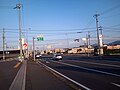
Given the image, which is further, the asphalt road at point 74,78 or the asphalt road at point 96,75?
the asphalt road at point 74,78


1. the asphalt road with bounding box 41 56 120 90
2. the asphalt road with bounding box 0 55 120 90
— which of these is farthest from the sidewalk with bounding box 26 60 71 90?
the asphalt road with bounding box 41 56 120 90

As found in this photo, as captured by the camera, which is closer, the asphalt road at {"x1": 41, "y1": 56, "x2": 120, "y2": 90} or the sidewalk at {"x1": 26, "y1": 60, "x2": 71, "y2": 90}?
the asphalt road at {"x1": 41, "y1": 56, "x2": 120, "y2": 90}

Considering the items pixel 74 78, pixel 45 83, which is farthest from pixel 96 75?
pixel 45 83

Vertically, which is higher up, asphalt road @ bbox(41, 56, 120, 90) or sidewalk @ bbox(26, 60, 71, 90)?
asphalt road @ bbox(41, 56, 120, 90)

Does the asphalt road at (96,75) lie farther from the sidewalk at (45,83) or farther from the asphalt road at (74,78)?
the sidewalk at (45,83)

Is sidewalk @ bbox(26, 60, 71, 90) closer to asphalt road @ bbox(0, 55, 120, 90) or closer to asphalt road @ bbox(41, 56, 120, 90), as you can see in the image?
asphalt road @ bbox(0, 55, 120, 90)

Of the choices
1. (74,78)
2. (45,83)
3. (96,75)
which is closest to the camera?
(45,83)

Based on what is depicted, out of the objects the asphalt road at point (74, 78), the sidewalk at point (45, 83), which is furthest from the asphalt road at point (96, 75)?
the sidewalk at point (45, 83)

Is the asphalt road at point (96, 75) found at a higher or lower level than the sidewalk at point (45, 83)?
higher

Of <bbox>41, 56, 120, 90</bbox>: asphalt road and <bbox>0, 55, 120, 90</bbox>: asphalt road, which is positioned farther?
<bbox>0, 55, 120, 90</bbox>: asphalt road

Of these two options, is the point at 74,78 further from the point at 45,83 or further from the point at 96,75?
the point at 45,83

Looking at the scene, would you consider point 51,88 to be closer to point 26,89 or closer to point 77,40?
point 26,89

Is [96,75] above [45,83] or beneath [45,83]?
above

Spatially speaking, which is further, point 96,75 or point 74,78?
point 96,75
